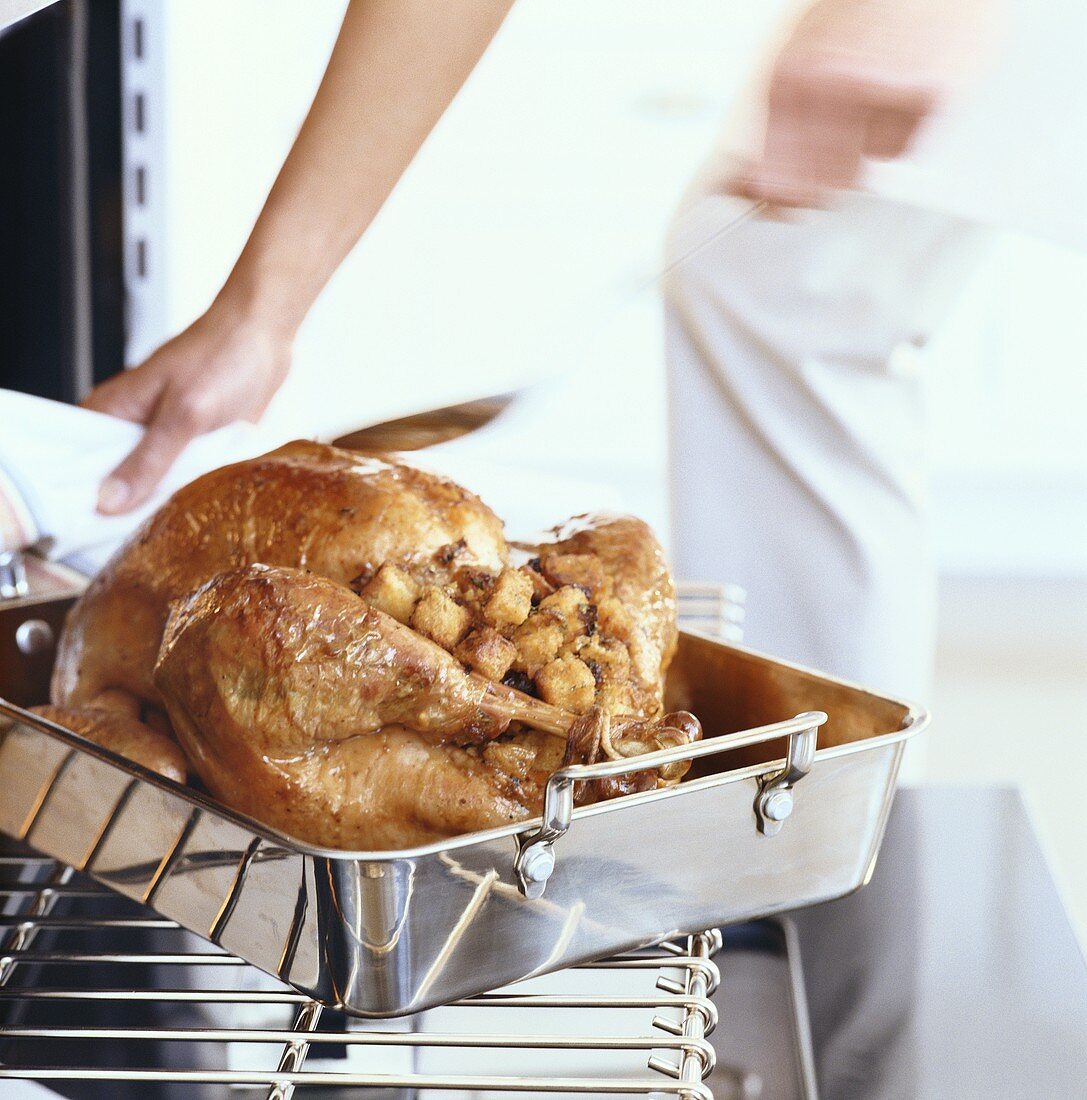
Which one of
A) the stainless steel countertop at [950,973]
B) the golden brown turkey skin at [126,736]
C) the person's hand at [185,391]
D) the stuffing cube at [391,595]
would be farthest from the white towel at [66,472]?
the stainless steel countertop at [950,973]

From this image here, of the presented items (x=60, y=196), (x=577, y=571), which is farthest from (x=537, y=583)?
(x=60, y=196)

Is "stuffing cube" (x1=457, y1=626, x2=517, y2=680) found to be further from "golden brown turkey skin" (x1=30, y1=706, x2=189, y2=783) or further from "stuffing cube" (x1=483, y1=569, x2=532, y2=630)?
"golden brown turkey skin" (x1=30, y1=706, x2=189, y2=783)

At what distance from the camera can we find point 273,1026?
631mm

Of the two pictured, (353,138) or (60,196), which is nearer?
(353,138)

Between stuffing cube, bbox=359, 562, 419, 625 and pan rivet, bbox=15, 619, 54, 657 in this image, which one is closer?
stuffing cube, bbox=359, 562, 419, 625

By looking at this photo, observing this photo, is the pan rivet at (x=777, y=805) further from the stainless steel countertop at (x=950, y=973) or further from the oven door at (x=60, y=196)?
the oven door at (x=60, y=196)

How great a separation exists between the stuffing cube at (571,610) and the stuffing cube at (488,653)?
0.12 feet

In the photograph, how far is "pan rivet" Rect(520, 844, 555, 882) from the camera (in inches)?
19.6

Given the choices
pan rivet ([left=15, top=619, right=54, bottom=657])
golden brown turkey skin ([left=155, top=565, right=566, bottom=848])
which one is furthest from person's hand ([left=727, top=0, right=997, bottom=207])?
pan rivet ([left=15, top=619, right=54, bottom=657])

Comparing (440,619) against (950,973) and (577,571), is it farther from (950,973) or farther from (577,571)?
(950,973)

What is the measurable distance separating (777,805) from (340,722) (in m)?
0.18

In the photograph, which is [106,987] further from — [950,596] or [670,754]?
[950,596]

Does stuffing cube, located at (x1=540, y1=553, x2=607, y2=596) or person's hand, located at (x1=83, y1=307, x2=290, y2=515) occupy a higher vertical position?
person's hand, located at (x1=83, y1=307, x2=290, y2=515)

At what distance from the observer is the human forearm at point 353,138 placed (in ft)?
3.07
